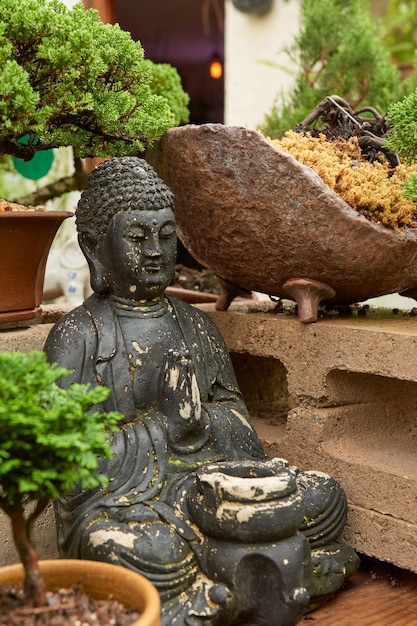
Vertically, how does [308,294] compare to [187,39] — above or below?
below

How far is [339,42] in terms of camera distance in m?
3.76

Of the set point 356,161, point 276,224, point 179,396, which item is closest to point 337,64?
point 356,161

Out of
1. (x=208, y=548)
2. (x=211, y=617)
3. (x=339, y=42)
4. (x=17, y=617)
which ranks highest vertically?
(x=339, y=42)

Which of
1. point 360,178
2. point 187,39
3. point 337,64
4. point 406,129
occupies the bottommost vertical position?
point 360,178

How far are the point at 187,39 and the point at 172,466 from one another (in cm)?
527

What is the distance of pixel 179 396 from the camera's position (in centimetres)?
207

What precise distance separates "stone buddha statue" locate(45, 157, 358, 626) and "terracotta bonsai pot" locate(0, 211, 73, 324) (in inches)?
5.0

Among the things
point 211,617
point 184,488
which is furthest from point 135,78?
point 211,617

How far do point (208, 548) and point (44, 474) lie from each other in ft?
2.04

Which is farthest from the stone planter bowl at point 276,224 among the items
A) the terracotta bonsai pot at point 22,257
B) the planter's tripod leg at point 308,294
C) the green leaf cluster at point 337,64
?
the green leaf cluster at point 337,64

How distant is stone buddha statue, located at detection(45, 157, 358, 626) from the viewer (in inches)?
73.1

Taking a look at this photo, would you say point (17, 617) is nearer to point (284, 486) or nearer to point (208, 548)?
point (208, 548)

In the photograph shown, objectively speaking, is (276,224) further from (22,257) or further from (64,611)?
(64,611)

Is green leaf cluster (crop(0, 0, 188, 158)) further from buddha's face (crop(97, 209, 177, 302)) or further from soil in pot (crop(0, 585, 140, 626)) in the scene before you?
soil in pot (crop(0, 585, 140, 626))
